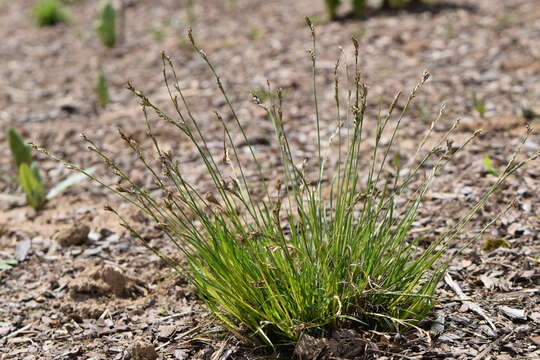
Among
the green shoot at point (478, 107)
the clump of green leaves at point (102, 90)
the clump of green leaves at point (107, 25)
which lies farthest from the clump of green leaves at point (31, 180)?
the clump of green leaves at point (107, 25)

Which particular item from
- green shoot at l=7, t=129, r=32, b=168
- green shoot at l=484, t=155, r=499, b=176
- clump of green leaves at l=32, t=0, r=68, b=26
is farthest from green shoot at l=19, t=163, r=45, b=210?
clump of green leaves at l=32, t=0, r=68, b=26

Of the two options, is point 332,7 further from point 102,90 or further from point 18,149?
point 18,149

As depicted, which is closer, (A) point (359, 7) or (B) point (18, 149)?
(B) point (18, 149)

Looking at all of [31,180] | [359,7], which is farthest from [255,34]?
[31,180]

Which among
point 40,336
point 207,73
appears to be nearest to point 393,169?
point 40,336

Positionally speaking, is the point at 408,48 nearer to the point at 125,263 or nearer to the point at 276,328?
the point at 125,263
